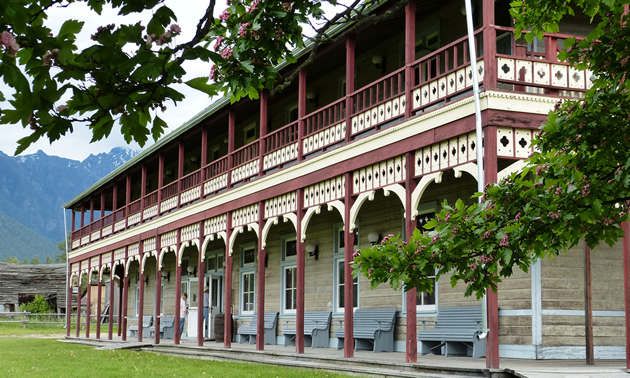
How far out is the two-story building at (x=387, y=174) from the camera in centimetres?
1148

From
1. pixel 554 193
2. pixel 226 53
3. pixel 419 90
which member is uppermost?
pixel 419 90

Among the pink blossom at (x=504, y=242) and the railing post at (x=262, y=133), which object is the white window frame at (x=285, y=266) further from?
the pink blossom at (x=504, y=242)

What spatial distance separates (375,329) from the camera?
53.6 feet

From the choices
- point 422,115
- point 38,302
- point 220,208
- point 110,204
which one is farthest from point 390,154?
point 38,302

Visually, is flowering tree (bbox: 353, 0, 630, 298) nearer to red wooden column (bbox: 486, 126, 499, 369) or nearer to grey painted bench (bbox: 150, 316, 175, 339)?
red wooden column (bbox: 486, 126, 499, 369)

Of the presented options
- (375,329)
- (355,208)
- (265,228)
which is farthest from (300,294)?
(355,208)

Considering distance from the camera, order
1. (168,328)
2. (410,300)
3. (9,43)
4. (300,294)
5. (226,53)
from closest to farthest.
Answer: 1. (9,43)
2. (226,53)
3. (410,300)
4. (300,294)
5. (168,328)

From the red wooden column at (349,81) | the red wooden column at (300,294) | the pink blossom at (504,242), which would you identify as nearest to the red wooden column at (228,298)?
the red wooden column at (300,294)

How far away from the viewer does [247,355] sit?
17.7 metres

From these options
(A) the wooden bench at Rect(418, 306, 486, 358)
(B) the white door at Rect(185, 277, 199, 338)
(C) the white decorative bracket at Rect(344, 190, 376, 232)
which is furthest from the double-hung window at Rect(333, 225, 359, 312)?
(B) the white door at Rect(185, 277, 199, 338)

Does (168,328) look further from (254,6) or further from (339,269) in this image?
(254,6)

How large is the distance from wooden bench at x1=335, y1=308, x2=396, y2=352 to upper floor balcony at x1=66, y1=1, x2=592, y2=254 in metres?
3.62

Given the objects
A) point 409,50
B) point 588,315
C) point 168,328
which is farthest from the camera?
point 168,328

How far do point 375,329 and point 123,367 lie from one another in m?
5.12
